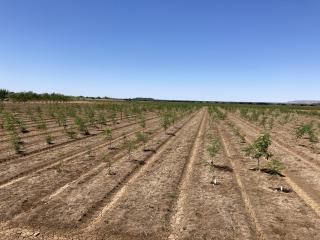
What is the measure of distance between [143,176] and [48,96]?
91225 mm

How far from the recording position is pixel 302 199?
9734 mm

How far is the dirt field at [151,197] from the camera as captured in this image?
24.1ft

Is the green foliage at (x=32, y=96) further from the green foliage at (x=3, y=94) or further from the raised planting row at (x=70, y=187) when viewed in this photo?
the raised planting row at (x=70, y=187)

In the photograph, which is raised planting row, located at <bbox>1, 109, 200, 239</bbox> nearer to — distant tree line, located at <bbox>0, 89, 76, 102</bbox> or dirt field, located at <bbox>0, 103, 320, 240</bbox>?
dirt field, located at <bbox>0, 103, 320, 240</bbox>

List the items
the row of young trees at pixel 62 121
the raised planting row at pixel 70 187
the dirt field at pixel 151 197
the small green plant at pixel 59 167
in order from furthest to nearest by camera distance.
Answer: the row of young trees at pixel 62 121
the small green plant at pixel 59 167
the raised planting row at pixel 70 187
the dirt field at pixel 151 197

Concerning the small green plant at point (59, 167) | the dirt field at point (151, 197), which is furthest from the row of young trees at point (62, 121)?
the dirt field at point (151, 197)

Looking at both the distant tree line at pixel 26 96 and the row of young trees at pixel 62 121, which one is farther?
the distant tree line at pixel 26 96

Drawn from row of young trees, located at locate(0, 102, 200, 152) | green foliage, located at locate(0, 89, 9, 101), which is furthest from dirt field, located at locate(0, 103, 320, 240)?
green foliage, located at locate(0, 89, 9, 101)

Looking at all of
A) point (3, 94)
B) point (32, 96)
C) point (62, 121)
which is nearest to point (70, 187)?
point (62, 121)

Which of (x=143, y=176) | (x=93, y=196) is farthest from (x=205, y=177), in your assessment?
(x=93, y=196)

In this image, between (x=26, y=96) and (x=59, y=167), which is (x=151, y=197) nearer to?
(x=59, y=167)

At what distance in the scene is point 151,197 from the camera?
948 centimetres

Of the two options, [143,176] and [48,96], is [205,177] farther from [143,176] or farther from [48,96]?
[48,96]

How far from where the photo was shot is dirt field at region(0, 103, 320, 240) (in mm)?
7332
